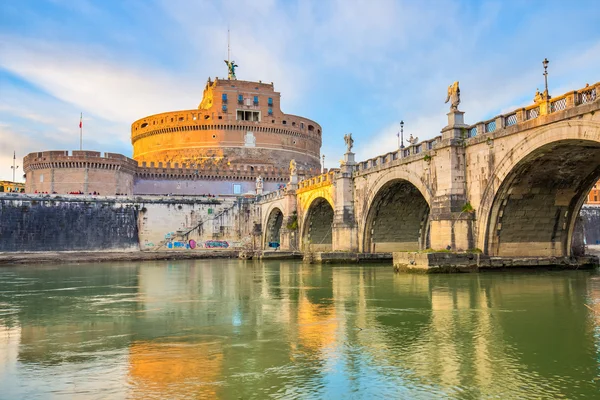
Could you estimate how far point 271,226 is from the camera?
186 ft

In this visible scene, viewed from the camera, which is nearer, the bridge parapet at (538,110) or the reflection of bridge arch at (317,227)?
the bridge parapet at (538,110)

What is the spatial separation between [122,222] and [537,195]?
134 feet

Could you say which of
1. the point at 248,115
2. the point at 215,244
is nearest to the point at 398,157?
the point at 215,244

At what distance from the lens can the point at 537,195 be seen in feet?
76.3

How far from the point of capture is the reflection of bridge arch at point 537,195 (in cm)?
2055

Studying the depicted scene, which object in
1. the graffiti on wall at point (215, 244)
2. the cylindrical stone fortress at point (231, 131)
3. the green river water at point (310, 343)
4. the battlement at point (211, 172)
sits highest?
the cylindrical stone fortress at point (231, 131)

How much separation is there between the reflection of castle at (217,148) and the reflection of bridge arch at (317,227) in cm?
2539

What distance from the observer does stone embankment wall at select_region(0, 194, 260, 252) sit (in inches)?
1930

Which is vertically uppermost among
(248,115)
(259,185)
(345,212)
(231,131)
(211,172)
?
(248,115)

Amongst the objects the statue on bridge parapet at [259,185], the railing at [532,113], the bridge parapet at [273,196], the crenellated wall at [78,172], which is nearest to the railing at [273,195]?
the bridge parapet at [273,196]

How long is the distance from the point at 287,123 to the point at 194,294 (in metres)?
64.9

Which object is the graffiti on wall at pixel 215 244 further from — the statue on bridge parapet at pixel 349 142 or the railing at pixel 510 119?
the railing at pixel 510 119

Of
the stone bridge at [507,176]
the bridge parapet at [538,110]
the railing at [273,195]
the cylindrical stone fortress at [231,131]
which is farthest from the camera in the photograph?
the cylindrical stone fortress at [231,131]

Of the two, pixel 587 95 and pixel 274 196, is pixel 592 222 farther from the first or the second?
pixel 587 95
